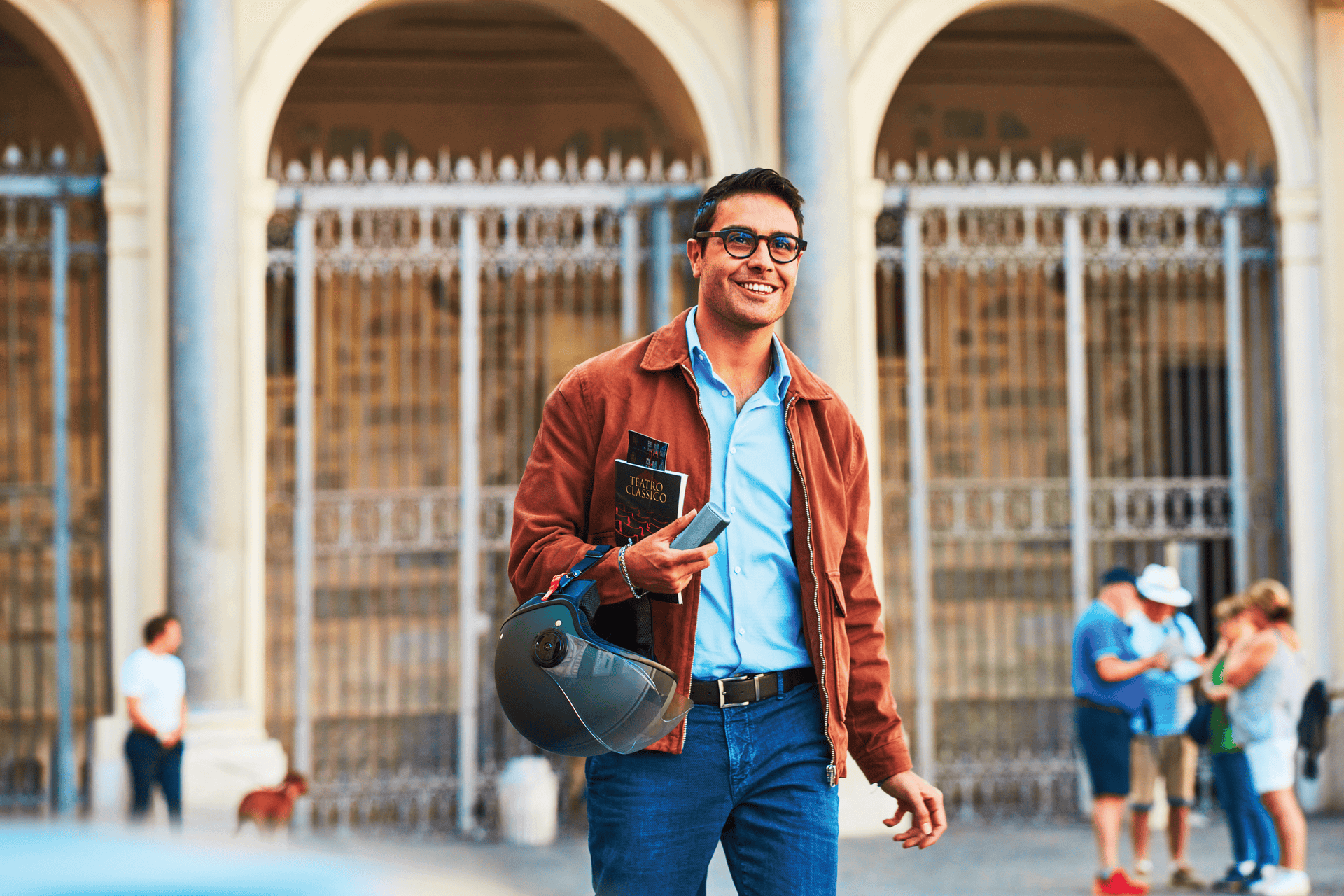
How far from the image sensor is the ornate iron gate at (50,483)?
7852mm

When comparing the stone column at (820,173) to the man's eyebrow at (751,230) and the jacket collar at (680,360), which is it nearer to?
the jacket collar at (680,360)

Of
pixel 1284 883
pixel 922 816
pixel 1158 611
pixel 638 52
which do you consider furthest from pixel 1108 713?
pixel 638 52

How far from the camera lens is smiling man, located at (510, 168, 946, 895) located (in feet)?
8.43

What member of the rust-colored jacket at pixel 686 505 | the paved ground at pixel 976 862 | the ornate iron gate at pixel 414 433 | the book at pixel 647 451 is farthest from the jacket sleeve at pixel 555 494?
the ornate iron gate at pixel 414 433

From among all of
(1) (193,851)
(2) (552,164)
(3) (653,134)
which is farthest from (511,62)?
(1) (193,851)

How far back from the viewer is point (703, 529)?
7.80ft

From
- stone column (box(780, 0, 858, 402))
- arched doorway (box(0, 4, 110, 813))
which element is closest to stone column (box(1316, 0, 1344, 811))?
stone column (box(780, 0, 858, 402))

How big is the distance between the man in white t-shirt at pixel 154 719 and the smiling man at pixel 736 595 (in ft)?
14.8

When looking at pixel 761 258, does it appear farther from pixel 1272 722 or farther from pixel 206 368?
pixel 206 368

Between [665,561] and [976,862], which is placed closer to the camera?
[665,561]

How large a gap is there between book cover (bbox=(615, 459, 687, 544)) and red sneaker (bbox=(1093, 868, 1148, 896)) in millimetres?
4460

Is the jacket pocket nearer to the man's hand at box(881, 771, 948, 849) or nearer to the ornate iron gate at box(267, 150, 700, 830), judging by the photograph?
the man's hand at box(881, 771, 948, 849)

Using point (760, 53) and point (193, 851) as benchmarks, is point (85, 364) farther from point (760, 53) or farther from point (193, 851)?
point (193, 851)

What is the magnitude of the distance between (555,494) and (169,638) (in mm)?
4655
